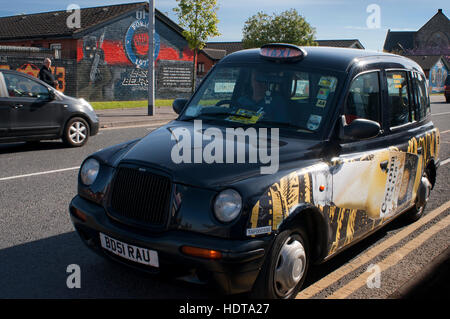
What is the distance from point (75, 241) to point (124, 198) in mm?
1612

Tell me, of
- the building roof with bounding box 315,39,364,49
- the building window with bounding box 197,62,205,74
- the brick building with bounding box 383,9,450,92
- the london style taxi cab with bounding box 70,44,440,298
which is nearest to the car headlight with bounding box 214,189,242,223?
the london style taxi cab with bounding box 70,44,440,298

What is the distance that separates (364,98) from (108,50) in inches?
1058

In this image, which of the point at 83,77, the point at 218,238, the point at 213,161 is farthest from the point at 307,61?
the point at 83,77

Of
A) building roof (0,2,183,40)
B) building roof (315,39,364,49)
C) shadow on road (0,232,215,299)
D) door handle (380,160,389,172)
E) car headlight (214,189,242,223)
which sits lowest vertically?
shadow on road (0,232,215,299)

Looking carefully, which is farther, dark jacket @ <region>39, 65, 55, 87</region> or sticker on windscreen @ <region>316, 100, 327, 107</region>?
dark jacket @ <region>39, 65, 55, 87</region>

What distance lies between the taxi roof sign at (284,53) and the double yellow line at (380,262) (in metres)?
1.94

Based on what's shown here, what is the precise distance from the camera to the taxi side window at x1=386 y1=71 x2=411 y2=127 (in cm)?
465

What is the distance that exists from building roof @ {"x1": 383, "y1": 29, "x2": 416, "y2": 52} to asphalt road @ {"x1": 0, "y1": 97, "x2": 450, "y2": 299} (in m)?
102

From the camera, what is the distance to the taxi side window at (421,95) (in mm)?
5344

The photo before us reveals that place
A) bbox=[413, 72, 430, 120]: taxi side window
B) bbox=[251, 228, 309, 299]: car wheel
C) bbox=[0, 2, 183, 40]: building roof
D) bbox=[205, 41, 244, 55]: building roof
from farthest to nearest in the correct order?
bbox=[205, 41, 244, 55]: building roof → bbox=[0, 2, 183, 40]: building roof → bbox=[413, 72, 430, 120]: taxi side window → bbox=[251, 228, 309, 299]: car wheel

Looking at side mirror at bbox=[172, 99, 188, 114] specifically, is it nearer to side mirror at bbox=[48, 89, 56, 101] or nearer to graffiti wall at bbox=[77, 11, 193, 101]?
side mirror at bbox=[48, 89, 56, 101]

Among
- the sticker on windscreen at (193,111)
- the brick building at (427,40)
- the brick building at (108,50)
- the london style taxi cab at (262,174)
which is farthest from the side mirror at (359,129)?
the brick building at (427,40)
